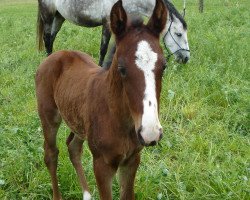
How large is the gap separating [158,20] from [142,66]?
40 centimetres

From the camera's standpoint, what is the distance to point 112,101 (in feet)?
8.76

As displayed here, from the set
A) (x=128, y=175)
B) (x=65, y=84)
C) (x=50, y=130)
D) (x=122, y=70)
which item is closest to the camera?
(x=122, y=70)

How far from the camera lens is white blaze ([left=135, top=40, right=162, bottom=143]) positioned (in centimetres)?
213

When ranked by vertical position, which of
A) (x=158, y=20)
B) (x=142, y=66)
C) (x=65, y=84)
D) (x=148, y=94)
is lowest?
(x=65, y=84)

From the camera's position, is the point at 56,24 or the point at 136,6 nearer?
the point at 136,6

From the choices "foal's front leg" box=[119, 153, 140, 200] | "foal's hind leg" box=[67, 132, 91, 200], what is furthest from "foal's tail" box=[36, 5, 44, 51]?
"foal's front leg" box=[119, 153, 140, 200]

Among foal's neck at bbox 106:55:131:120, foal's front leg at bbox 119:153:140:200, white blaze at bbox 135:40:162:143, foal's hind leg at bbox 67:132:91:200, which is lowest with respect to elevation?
foal's hind leg at bbox 67:132:91:200

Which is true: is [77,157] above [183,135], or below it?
above

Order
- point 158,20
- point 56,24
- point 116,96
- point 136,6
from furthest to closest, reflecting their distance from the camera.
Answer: point 56,24, point 136,6, point 116,96, point 158,20

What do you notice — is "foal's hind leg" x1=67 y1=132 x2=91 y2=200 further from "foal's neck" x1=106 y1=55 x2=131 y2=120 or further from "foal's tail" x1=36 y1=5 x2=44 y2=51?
"foal's tail" x1=36 y1=5 x2=44 y2=51

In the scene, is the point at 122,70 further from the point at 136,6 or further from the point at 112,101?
the point at 136,6

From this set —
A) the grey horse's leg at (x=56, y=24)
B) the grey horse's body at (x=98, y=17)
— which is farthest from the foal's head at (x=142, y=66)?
the grey horse's leg at (x=56, y=24)

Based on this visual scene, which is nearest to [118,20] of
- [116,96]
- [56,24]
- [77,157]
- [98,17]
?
[116,96]

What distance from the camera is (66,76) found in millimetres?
3400
